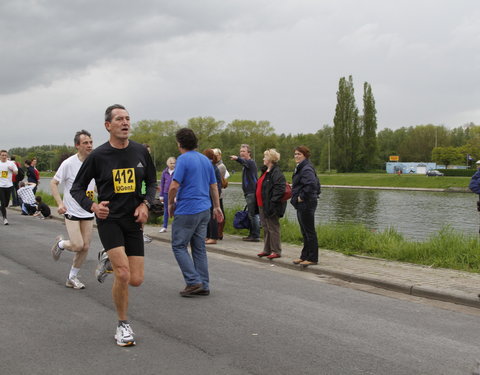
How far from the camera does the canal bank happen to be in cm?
674

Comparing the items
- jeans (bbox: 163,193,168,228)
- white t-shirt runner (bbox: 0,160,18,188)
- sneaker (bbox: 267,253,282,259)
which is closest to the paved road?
sneaker (bbox: 267,253,282,259)

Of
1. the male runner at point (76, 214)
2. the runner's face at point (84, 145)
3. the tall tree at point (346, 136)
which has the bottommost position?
the male runner at point (76, 214)

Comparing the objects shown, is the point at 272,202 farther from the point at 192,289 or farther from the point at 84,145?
the point at 84,145

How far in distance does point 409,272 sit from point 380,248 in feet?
6.25

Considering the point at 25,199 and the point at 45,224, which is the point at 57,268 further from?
the point at 25,199

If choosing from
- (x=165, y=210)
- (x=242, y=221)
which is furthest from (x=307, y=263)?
(x=165, y=210)

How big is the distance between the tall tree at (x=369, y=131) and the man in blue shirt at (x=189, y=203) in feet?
305

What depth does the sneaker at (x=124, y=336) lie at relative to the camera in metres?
4.66

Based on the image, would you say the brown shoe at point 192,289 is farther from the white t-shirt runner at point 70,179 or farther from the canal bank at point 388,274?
the canal bank at point 388,274

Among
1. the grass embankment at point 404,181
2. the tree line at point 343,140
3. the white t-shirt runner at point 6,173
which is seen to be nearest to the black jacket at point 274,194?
the white t-shirt runner at point 6,173

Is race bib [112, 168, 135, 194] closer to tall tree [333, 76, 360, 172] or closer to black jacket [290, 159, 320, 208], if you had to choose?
black jacket [290, 159, 320, 208]

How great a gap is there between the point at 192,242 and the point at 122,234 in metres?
2.00

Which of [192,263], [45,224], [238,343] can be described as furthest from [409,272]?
[45,224]

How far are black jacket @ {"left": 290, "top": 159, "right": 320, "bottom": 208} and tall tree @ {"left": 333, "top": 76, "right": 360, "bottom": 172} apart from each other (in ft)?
289
